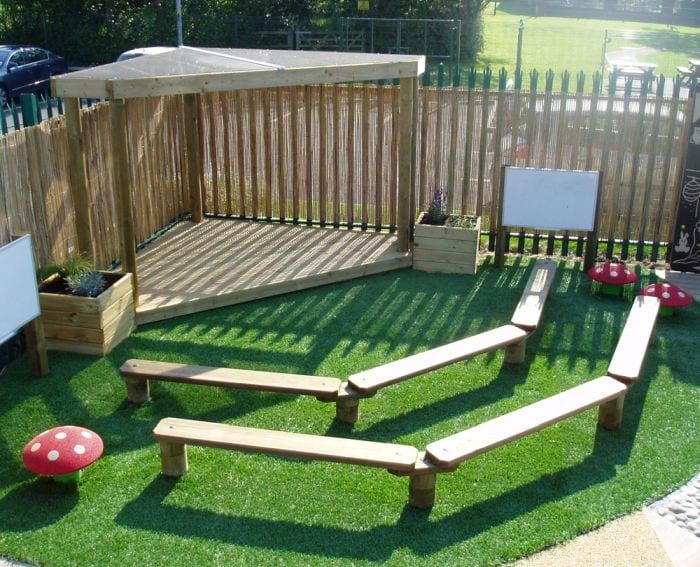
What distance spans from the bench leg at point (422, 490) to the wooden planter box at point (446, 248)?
186 inches

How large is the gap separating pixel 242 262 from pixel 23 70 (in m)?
15.9

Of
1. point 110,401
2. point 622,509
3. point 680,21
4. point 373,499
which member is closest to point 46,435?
point 110,401

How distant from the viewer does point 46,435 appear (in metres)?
6.23

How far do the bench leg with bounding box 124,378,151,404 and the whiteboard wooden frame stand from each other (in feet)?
16.5

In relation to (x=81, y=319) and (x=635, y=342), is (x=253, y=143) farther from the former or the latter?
(x=635, y=342)

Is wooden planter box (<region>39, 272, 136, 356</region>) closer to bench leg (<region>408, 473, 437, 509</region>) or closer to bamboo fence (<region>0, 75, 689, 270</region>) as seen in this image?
bamboo fence (<region>0, 75, 689, 270</region>)

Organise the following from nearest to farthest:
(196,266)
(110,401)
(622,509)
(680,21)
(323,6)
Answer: (622,509), (110,401), (196,266), (323,6), (680,21)

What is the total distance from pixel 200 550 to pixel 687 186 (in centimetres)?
754

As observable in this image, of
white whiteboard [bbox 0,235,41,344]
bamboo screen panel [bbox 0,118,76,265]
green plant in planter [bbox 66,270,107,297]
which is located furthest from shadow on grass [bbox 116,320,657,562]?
bamboo screen panel [bbox 0,118,76,265]

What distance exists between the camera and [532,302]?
8.92 meters

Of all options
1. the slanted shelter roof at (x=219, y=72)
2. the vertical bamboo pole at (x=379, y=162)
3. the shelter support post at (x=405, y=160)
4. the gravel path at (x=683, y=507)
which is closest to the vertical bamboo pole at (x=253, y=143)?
the slanted shelter roof at (x=219, y=72)

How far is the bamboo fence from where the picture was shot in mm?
10523

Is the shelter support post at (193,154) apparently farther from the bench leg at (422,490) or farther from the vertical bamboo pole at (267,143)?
the bench leg at (422,490)

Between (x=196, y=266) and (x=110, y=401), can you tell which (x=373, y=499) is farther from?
(x=196, y=266)
